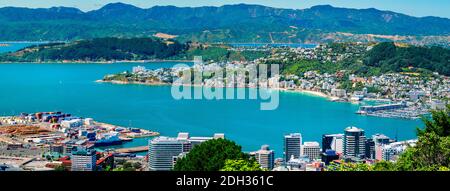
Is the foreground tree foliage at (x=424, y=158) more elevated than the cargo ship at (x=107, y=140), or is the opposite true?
the foreground tree foliage at (x=424, y=158)

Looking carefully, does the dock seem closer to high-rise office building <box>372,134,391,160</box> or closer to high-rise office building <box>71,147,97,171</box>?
high-rise office building <box>71,147,97,171</box>

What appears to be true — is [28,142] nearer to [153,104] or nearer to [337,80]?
[153,104]

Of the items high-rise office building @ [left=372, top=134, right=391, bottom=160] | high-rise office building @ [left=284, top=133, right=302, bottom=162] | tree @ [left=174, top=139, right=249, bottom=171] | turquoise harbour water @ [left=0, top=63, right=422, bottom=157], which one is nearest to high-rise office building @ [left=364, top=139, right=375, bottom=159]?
high-rise office building @ [left=372, top=134, right=391, bottom=160]

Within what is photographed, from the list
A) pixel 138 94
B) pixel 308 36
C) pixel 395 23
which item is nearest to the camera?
pixel 138 94

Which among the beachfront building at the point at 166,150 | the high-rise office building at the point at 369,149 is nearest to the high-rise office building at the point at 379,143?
the high-rise office building at the point at 369,149

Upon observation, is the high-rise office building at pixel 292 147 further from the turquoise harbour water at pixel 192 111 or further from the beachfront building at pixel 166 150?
the beachfront building at pixel 166 150
